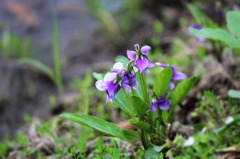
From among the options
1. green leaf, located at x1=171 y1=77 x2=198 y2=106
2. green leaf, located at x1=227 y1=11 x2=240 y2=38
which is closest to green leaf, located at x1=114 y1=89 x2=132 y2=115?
green leaf, located at x1=171 y1=77 x2=198 y2=106

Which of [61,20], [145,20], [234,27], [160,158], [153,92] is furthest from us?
[61,20]

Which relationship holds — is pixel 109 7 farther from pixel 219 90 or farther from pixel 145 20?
pixel 219 90

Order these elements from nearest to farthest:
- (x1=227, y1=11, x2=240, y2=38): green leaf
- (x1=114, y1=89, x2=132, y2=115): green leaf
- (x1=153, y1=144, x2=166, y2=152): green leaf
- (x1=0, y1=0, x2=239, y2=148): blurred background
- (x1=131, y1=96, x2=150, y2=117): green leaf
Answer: (x1=131, y1=96, x2=150, y2=117): green leaf
(x1=153, y1=144, x2=166, y2=152): green leaf
(x1=114, y1=89, x2=132, y2=115): green leaf
(x1=227, y1=11, x2=240, y2=38): green leaf
(x1=0, y1=0, x2=239, y2=148): blurred background

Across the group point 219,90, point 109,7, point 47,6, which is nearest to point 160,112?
point 219,90

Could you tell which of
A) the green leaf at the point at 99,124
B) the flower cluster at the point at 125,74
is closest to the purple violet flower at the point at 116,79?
the flower cluster at the point at 125,74

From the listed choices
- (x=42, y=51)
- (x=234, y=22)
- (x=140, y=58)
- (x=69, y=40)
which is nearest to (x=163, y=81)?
(x=140, y=58)

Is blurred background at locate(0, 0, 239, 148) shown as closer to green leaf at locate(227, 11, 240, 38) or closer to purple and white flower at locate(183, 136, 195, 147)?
green leaf at locate(227, 11, 240, 38)

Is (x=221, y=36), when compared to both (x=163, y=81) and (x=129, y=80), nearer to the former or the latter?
(x=163, y=81)
